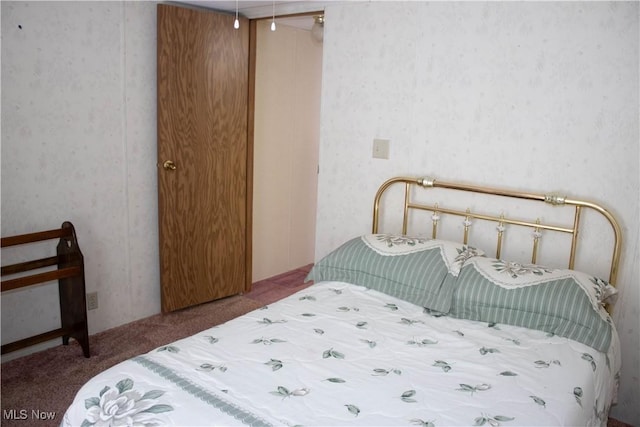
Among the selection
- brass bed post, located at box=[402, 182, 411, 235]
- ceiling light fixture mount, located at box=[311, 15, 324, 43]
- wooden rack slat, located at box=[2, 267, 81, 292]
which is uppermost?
ceiling light fixture mount, located at box=[311, 15, 324, 43]

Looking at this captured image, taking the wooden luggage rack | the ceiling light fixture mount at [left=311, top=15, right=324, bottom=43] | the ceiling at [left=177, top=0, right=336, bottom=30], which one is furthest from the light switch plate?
the wooden luggage rack

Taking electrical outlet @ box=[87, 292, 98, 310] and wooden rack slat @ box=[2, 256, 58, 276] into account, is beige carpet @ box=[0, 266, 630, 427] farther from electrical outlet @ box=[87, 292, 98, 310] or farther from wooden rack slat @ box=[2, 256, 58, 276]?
wooden rack slat @ box=[2, 256, 58, 276]

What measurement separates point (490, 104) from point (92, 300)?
249 centimetres

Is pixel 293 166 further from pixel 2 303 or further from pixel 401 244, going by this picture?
pixel 2 303

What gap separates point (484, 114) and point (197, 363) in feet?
5.97

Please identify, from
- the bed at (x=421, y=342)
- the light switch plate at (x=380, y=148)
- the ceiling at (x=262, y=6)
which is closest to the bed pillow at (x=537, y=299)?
the bed at (x=421, y=342)

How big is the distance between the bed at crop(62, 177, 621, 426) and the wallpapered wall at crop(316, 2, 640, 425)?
0.47 ft

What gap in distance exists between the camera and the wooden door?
124 inches

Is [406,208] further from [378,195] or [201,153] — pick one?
[201,153]

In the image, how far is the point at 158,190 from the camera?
3.24 meters

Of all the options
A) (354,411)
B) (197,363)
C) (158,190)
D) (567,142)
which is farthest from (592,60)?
(158,190)

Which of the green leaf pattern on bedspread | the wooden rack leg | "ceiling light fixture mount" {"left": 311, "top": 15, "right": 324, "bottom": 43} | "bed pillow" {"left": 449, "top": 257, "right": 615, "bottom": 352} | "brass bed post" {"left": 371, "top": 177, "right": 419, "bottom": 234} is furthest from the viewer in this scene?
"ceiling light fixture mount" {"left": 311, "top": 15, "right": 324, "bottom": 43}

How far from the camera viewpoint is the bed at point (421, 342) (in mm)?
1468

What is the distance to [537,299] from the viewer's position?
205 centimetres
